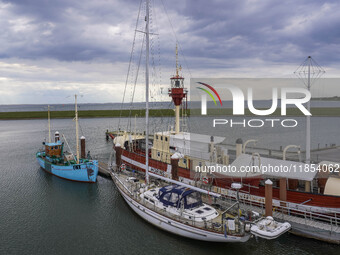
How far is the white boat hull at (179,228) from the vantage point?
48.3 ft

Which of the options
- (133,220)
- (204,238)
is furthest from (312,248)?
(133,220)

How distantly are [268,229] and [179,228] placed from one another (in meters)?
5.41

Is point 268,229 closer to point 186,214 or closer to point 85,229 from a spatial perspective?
point 186,214

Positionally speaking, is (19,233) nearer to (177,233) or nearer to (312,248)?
(177,233)

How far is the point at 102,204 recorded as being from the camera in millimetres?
23422

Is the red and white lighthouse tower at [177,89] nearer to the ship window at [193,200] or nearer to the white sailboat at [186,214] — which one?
the white sailboat at [186,214]

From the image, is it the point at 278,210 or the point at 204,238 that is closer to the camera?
the point at 204,238

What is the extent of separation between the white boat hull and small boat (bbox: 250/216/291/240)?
640 mm

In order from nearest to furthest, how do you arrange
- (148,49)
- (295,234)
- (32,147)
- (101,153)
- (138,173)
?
(295,234) < (148,49) < (138,173) < (101,153) < (32,147)

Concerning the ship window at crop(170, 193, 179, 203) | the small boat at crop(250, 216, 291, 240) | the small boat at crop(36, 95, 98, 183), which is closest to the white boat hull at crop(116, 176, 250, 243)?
the small boat at crop(250, 216, 291, 240)

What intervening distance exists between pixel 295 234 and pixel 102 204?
16.0 metres

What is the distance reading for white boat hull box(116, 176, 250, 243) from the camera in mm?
14727

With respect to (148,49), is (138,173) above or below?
below

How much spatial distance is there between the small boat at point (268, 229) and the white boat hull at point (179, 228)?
25.2 inches
